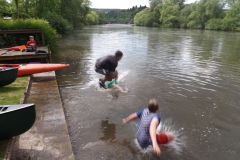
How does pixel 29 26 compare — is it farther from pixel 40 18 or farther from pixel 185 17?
pixel 185 17

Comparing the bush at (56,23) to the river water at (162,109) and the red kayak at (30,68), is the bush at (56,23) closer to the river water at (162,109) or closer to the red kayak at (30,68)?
the river water at (162,109)

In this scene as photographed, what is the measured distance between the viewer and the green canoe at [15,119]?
3.87 m

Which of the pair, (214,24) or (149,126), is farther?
(214,24)

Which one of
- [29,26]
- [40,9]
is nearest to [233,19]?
[40,9]

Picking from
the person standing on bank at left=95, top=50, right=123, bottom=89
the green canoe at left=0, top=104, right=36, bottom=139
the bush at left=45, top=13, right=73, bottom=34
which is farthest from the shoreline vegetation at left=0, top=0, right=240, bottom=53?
the green canoe at left=0, top=104, right=36, bottom=139

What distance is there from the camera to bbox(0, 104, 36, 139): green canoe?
387 centimetres

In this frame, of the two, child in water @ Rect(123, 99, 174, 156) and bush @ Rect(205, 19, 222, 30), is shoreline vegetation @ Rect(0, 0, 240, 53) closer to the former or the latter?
bush @ Rect(205, 19, 222, 30)

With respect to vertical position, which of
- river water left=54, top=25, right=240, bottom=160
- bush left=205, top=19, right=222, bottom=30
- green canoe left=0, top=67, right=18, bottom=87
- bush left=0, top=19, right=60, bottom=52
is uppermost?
bush left=0, top=19, right=60, bottom=52

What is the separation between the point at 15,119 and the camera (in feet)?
13.0

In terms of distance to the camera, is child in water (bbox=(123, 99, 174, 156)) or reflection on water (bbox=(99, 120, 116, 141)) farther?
reflection on water (bbox=(99, 120, 116, 141))

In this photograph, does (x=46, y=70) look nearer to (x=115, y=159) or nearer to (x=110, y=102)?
(x=110, y=102)

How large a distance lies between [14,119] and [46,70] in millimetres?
6093

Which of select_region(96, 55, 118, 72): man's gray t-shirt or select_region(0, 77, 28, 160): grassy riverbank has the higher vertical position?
select_region(96, 55, 118, 72): man's gray t-shirt

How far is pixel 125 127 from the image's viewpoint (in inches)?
246
